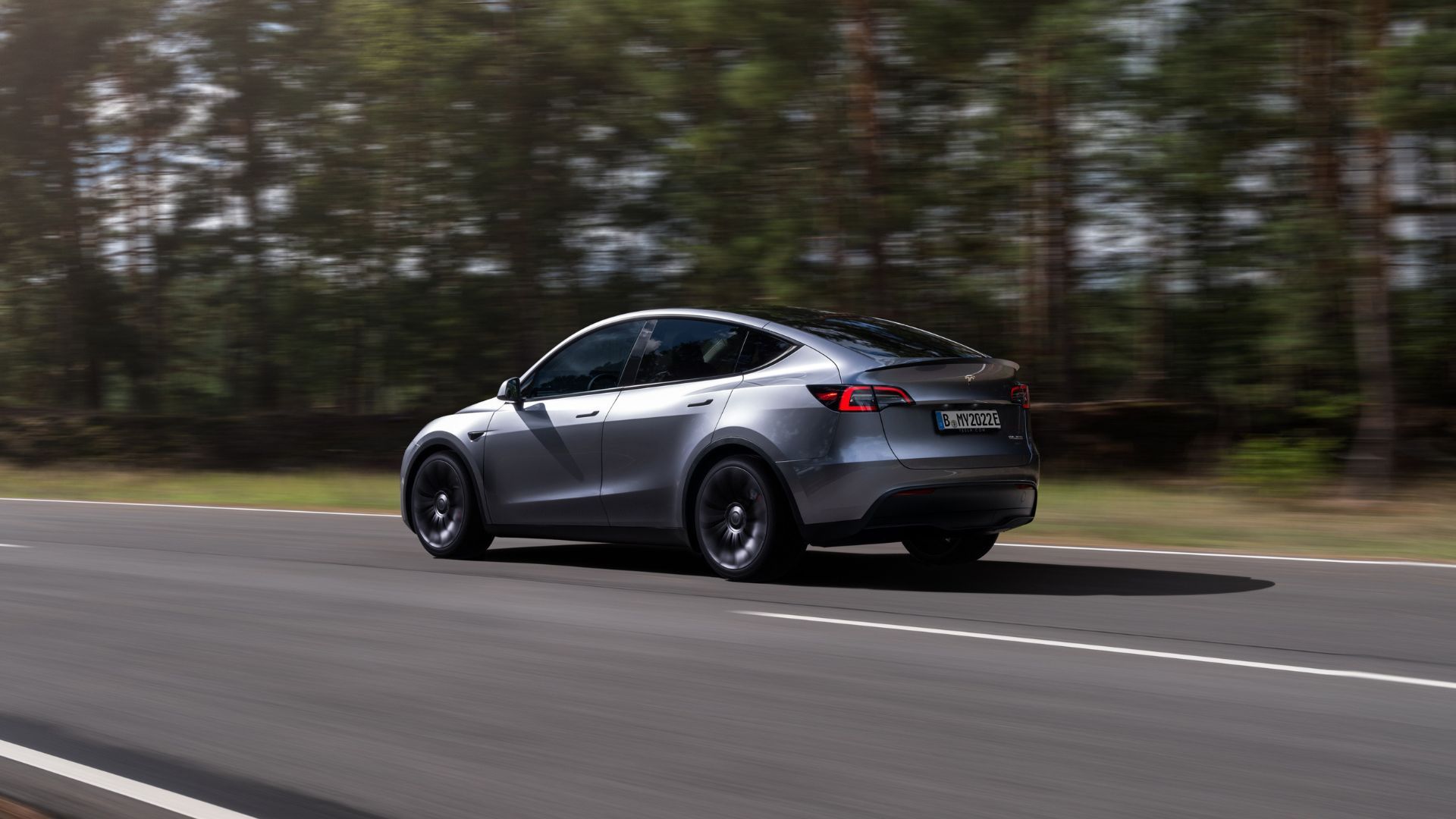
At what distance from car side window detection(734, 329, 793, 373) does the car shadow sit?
130 cm

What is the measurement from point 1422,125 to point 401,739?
13561 mm

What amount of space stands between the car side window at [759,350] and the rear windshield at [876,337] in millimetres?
154

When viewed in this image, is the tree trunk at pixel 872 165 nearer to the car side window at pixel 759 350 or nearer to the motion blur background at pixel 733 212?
the motion blur background at pixel 733 212

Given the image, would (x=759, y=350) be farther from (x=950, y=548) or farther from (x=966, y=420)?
(x=950, y=548)

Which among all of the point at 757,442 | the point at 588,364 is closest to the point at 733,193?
the point at 588,364

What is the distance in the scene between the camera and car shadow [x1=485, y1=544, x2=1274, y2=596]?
820cm

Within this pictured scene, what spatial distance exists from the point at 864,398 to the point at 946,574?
1566mm

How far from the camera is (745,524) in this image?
8.38 meters

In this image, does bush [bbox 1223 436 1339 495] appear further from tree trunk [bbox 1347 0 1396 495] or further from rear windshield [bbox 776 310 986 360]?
rear windshield [bbox 776 310 986 360]

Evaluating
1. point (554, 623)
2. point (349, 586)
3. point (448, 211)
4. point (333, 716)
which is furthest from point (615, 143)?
point (333, 716)

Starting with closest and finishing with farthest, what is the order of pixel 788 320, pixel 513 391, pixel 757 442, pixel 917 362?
pixel 917 362, pixel 757 442, pixel 788 320, pixel 513 391

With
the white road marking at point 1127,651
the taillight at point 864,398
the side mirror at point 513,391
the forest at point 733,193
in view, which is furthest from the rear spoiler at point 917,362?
the forest at point 733,193

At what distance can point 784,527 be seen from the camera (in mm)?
8188

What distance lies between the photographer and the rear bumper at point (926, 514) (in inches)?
309
